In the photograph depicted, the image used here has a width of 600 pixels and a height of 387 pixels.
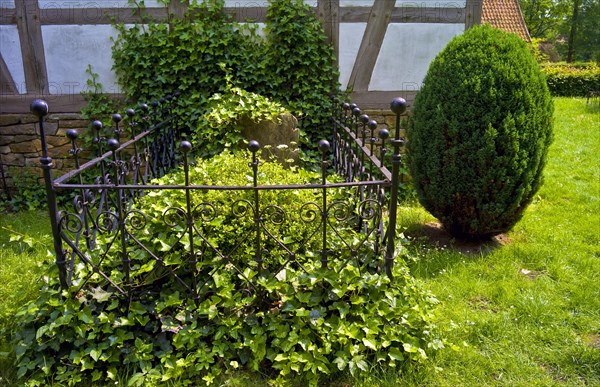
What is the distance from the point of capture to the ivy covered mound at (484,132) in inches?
145

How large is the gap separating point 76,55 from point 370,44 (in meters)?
3.33

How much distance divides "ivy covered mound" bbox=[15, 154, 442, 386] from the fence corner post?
12cm

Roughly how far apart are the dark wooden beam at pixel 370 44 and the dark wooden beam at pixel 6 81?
383 centimetres

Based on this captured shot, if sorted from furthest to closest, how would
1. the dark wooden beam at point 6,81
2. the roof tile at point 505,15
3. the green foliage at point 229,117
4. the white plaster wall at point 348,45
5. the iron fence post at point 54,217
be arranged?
the roof tile at point 505,15
the white plaster wall at point 348,45
the dark wooden beam at point 6,81
the green foliage at point 229,117
the iron fence post at point 54,217

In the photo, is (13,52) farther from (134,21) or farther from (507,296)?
(507,296)

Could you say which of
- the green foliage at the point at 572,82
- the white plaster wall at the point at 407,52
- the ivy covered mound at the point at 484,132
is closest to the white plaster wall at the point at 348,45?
the white plaster wall at the point at 407,52

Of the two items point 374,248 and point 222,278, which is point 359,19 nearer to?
point 374,248

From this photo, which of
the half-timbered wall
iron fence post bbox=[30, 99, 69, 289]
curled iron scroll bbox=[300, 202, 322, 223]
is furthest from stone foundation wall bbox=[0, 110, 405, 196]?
iron fence post bbox=[30, 99, 69, 289]

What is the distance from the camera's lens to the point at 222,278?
2.59 m

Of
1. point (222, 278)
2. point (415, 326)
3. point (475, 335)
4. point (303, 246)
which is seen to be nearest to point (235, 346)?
point (222, 278)

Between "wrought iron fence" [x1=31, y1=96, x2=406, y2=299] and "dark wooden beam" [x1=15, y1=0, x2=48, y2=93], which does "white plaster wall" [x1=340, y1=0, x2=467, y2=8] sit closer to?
"wrought iron fence" [x1=31, y1=96, x2=406, y2=299]

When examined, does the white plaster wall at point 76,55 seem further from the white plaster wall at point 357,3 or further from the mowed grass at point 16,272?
the white plaster wall at point 357,3

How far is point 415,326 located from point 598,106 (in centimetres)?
1006

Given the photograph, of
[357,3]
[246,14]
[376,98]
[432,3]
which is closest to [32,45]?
[246,14]
